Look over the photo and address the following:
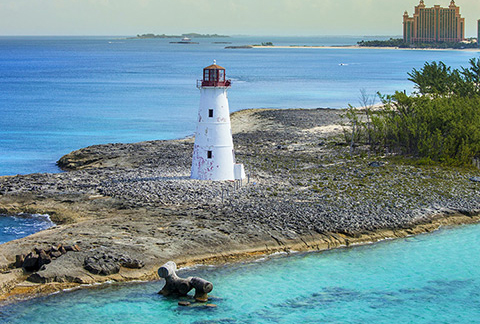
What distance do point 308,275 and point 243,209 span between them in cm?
576

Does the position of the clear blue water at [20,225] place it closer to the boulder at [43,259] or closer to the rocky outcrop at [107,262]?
the boulder at [43,259]

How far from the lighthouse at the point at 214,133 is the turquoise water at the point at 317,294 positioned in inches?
349

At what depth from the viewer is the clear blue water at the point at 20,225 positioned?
1090 inches

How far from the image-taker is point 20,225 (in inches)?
1144

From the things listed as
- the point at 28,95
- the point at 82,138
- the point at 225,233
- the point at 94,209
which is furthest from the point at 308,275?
the point at 28,95

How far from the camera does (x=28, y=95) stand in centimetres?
9044

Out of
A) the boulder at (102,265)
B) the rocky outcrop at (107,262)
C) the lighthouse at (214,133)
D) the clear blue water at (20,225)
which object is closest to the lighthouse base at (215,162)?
the lighthouse at (214,133)

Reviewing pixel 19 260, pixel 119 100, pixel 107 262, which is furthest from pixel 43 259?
pixel 119 100

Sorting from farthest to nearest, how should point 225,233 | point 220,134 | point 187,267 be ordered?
Answer: point 220,134 < point 225,233 < point 187,267

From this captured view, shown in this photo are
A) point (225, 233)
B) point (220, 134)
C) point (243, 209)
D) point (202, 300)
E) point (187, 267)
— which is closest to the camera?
point (202, 300)

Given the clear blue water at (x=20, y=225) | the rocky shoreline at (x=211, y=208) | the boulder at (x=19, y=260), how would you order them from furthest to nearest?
the clear blue water at (x=20, y=225) < the rocky shoreline at (x=211, y=208) < the boulder at (x=19, y=260)

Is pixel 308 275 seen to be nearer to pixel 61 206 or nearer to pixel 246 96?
pixel 61 206

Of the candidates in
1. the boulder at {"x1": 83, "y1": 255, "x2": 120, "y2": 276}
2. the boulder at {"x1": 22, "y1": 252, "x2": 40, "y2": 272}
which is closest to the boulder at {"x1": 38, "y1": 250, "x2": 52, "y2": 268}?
the boulder at {"x1": 22, "y1": 252, "x2": 40, "y2": 272}

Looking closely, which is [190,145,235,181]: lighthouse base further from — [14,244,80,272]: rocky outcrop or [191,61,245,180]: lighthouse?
[14,244,80,272]: rocky outcrop
